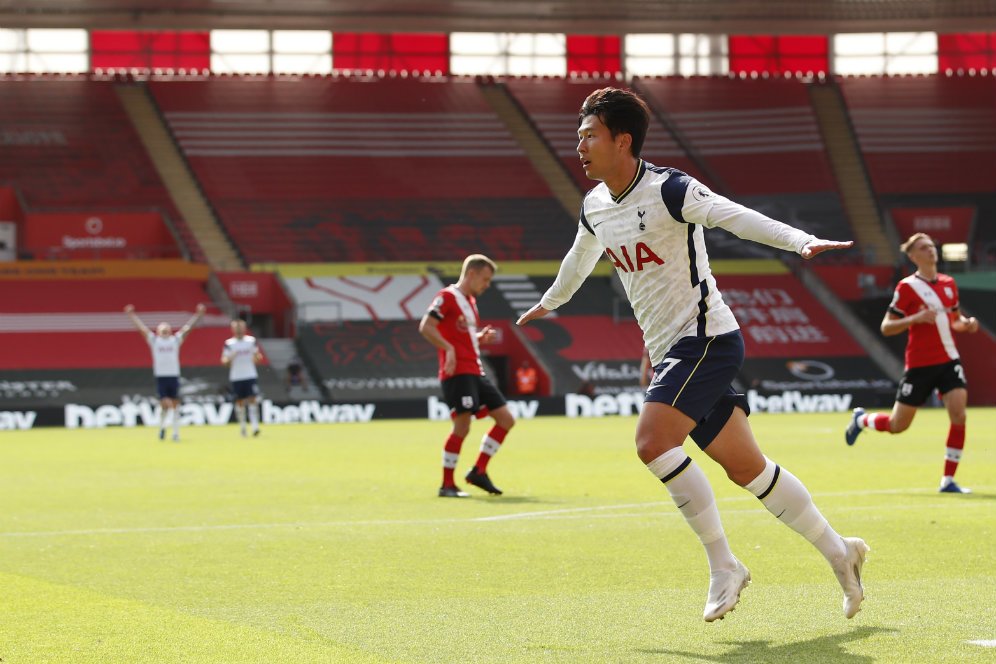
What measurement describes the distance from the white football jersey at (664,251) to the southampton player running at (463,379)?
21.3 ft

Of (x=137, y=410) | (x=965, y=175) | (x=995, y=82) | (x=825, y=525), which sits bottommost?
(x=137, y=410)

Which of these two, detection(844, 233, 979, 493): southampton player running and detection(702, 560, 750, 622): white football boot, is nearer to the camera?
detection(702, 560, 750, 622): white football boot

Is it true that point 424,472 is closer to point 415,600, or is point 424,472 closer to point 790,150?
point 415,600

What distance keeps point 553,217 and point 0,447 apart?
26.4 m

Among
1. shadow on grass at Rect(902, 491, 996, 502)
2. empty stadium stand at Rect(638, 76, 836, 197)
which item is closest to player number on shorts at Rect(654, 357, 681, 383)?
shadow on grass at Rect(902, 491, 996, 502)

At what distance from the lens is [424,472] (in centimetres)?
1594

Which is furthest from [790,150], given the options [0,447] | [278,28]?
[0,447]

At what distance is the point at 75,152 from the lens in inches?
1816

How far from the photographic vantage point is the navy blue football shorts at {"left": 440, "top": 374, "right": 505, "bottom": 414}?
42.8 feet

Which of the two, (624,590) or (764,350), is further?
(764,350)

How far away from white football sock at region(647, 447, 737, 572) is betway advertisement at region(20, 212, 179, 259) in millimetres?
38600

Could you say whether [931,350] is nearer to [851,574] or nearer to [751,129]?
[851,574]

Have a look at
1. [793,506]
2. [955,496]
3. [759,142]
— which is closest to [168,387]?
[955,496]

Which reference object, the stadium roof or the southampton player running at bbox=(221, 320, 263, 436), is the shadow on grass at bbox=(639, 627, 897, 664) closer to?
the southampton player running at bbox=(221, 320, 263, 436)
